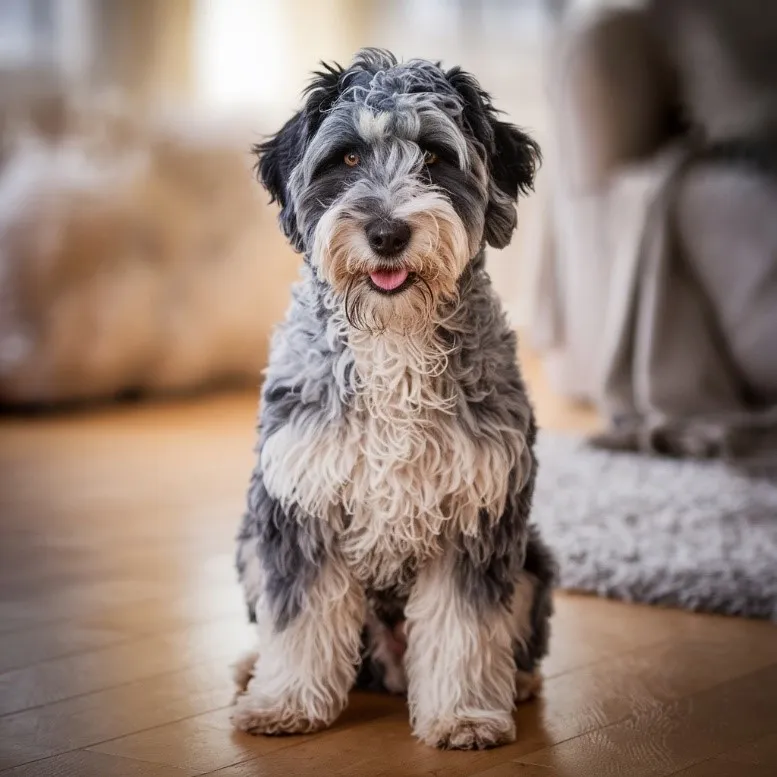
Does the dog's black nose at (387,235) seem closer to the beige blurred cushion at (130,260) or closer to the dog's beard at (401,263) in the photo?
the dog's beard at (401,263)

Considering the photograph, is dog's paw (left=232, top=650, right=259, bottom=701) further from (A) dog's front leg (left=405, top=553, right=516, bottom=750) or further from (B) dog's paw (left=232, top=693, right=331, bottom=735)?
(A) dog's front leg (left=405, top=553, right=516, bottom=750)

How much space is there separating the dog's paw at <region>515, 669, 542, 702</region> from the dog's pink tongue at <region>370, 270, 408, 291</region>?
2.35 feet

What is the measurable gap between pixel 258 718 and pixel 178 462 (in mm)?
2241

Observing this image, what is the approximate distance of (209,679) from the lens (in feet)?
7.27

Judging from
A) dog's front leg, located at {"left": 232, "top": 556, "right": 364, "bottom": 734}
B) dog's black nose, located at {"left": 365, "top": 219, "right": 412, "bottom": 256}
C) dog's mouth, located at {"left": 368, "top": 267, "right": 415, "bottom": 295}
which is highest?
dog's black nose, located at {"left": 365, "top": 219, "right": 412, "bottom": 256}

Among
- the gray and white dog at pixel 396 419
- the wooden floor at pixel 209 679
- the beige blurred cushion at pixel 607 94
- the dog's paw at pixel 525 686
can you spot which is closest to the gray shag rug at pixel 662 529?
the wooden floor at pixel 209 679

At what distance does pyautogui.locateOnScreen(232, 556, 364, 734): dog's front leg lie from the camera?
6.42ft

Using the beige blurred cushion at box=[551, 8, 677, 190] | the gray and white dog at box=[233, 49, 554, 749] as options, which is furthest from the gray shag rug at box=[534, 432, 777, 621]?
the beige blurred cushion at box=[551, 8, 677, 190]

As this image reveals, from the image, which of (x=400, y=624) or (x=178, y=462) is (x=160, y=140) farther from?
(x=400, y=624)

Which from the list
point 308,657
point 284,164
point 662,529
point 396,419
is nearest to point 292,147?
point 284,164

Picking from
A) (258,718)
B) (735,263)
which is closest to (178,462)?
(735,263)

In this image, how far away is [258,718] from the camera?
6.43 ft

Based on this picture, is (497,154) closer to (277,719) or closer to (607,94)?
(277,719)

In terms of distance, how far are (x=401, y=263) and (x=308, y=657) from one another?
0.63 meters
